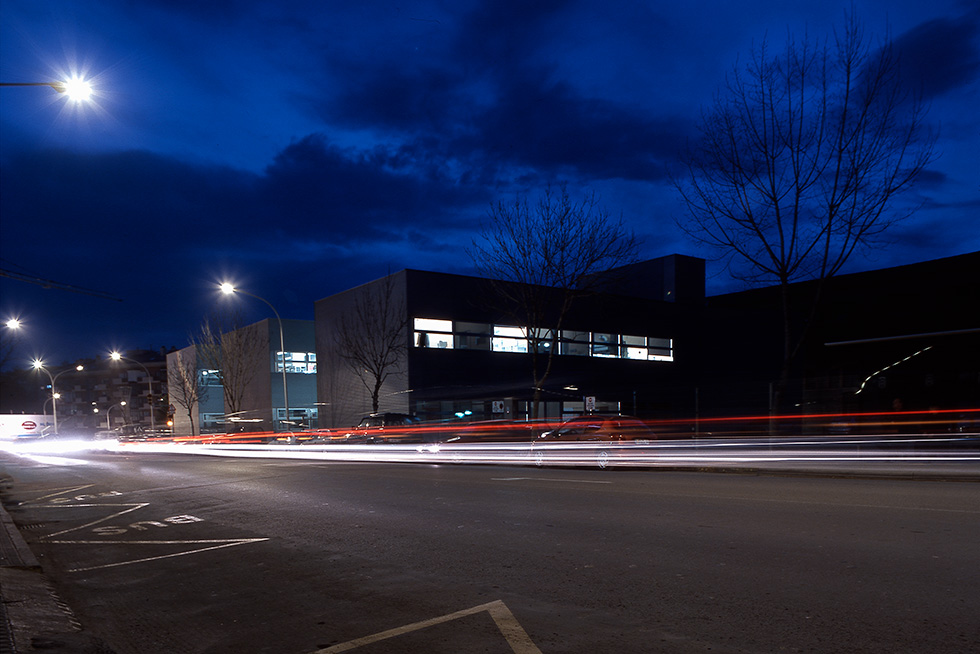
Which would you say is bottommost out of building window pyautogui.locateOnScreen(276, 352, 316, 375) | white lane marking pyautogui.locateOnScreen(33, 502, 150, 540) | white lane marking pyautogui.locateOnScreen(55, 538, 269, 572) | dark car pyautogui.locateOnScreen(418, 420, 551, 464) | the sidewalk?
dark car pyautogui.locateOnScreen(418, 420, 551, 464)

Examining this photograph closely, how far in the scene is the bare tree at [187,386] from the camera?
58.1 meters

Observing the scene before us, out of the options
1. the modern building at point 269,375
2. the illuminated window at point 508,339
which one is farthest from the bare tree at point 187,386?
the illuminated window at point 508,339

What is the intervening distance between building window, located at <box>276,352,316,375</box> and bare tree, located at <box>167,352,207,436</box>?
1399 centimetres

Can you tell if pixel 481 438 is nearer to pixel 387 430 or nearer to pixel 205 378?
pixel 387 430

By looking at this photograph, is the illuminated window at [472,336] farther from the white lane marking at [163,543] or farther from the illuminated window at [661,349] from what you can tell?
the white lane marking at [163,543]

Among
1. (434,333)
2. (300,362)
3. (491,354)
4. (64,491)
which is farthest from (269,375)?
(64,491)

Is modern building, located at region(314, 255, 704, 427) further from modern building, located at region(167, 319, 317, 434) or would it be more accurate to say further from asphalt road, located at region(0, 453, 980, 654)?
asphalt road, located at region(0, 453, 980, 654)

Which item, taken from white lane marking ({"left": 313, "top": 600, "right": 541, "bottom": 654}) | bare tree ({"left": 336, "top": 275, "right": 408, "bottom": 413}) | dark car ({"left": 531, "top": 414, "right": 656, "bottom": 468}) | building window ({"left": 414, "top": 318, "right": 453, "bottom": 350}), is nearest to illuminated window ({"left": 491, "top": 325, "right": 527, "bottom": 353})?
building window ({"left": 414, "top": 318, "right": 453, "bottom": 350})

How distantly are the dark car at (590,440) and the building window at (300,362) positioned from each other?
27.1 m

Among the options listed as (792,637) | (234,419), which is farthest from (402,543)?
(234,419)

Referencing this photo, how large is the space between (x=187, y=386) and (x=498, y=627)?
60.5 m

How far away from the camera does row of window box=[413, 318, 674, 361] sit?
3597cm

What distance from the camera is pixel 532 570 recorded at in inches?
262

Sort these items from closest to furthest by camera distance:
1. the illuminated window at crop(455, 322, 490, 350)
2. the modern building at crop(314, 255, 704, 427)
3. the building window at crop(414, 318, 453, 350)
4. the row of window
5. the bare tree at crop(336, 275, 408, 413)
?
the modern building at crop(314, 255, 704, 427), the building window at crop(414, 318, 453, 350), the bare tree at crop(336, 275, 408, 413), the row of window, the illuminated window at crop(455, 322, 490, 350)
